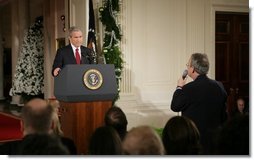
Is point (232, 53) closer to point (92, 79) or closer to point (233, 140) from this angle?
point (92, 79)

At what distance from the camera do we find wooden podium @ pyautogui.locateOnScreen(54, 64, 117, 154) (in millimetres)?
4012

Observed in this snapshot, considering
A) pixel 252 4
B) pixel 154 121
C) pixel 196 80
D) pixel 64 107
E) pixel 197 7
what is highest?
pixel 197 7

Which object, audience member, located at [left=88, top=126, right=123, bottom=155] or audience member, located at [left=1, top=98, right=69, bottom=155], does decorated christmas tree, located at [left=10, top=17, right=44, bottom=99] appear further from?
audience member, located at [left=88, top=126, right=123, bottom=155]

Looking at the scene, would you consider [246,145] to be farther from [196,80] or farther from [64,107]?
[64,107]

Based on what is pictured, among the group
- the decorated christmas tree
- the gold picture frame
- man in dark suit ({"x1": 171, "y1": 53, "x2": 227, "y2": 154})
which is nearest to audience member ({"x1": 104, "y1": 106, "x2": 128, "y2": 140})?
man in dark suit ({"x1": 171, "y1": 53, "x2": 227, "y2": 154})

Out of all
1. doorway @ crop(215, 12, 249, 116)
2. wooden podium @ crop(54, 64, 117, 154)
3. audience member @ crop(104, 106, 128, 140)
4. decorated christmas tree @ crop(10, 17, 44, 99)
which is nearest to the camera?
audience member @ crop(104, 106, 128, 140)

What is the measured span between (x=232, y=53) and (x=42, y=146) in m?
6.30

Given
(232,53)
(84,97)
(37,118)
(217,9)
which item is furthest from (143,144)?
(232,53)

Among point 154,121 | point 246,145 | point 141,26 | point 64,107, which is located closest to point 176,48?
point 141,26

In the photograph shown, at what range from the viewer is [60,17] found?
9.51m

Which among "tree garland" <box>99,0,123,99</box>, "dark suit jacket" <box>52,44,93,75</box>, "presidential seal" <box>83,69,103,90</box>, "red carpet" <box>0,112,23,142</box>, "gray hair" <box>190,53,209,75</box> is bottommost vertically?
"red carpet" <box>0,112,23,142</box>

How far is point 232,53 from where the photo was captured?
7.66 m

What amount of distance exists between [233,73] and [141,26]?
2.08m

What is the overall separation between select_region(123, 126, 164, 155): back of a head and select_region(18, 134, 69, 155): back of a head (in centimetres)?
31
